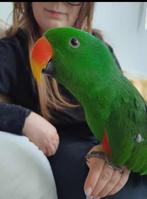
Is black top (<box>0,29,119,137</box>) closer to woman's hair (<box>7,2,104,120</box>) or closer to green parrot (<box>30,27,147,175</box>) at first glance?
woman's hair (<box>7,2,104,120</box>)

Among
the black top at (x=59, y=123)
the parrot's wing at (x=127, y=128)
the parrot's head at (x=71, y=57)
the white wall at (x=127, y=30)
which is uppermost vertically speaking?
the parrot's head at (x=71, y=57)

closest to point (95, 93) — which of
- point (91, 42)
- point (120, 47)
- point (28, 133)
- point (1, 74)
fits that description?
point (91, 42)

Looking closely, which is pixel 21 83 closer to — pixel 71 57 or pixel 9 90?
pixel 9 90

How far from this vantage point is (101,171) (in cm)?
47

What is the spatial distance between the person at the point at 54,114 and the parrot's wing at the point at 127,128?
4cm

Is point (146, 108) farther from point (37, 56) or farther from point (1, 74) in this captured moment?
point (1, 74)

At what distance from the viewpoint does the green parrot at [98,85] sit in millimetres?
423

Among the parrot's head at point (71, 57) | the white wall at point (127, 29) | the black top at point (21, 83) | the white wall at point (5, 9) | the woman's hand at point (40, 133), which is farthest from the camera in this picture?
the white wall at point (127, 29)

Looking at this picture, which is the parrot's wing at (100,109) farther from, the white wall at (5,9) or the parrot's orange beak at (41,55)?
the white wall at (5,9)

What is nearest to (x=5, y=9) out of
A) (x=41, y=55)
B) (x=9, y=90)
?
(x=9, y=90)

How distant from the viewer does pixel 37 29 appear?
Result: 2.51 feet

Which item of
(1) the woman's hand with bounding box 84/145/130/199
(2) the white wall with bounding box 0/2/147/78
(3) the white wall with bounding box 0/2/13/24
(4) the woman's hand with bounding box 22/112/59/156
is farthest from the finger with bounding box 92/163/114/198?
(2) the white wall with bounding box 0/2/147/78

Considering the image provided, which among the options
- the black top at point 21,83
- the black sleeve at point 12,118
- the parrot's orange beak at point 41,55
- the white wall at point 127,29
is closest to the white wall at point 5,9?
the white wall at point 127,29

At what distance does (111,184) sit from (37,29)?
0.40m
